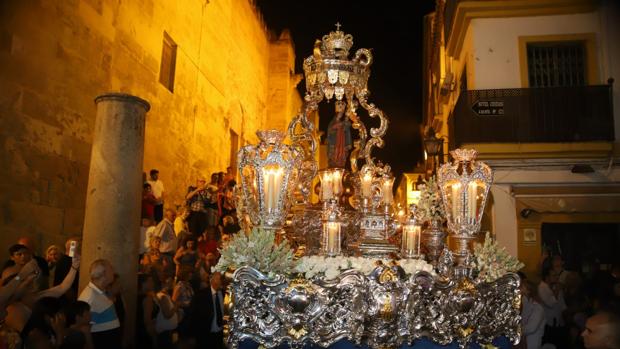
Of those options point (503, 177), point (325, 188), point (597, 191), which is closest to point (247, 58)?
point (503, 177)

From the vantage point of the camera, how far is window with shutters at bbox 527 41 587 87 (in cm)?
1276

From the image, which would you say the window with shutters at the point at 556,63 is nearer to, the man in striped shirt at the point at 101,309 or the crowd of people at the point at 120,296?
the crowd of people at the point at 120,296

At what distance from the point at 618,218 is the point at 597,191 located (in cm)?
76

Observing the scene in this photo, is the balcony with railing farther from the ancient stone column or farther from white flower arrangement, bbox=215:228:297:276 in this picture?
white flower arrangement, bbox=215:228:297:276

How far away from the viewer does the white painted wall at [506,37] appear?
1280cm

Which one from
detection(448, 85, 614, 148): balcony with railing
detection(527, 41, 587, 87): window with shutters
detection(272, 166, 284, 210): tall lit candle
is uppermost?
detection(527, 41, 587, 87): window with shutters

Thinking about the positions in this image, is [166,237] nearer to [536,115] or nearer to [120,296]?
[120,296]

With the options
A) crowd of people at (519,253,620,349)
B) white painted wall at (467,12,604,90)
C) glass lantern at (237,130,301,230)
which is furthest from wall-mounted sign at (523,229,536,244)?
glass lantern at (237,130,301,230)

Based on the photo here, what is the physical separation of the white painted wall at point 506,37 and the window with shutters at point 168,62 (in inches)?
307

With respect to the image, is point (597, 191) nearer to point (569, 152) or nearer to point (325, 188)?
point (569, 152)

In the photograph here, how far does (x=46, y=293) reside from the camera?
551 centimetres

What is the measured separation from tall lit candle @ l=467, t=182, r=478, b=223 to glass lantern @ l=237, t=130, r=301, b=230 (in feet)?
5.77

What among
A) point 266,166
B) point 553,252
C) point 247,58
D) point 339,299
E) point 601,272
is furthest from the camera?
point 247,58

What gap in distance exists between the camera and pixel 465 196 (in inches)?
218
